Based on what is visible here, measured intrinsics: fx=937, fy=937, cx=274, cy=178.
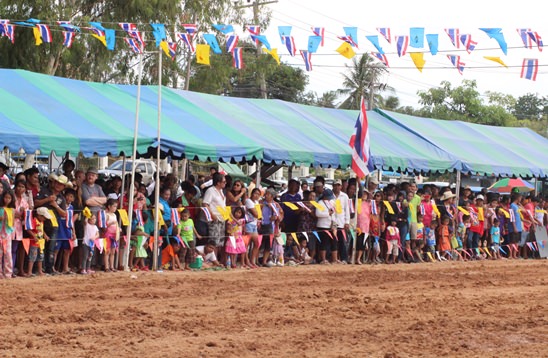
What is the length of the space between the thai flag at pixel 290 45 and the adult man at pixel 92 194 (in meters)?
5.51

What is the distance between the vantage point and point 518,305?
1268cm

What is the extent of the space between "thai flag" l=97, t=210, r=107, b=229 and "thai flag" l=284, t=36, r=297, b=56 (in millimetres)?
5877

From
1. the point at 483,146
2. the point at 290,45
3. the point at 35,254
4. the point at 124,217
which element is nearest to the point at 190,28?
the point at 290,45

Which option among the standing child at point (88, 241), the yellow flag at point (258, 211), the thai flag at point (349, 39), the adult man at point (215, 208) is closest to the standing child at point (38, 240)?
the standing child at point (88, 241)

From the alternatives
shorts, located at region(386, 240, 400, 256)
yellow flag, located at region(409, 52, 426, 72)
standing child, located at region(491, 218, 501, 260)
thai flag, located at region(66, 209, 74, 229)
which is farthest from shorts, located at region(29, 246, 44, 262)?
standing child, located at region(491, 218, 501, 260)

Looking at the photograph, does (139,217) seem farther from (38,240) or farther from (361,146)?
(361,146)

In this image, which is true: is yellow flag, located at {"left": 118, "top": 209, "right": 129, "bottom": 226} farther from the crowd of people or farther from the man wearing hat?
the man wearing hat

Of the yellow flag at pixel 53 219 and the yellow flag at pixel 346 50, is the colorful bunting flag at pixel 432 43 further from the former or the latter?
the yellow flag at pixel 53 219

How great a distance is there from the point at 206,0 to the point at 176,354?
28.9 meters

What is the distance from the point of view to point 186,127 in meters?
17.5

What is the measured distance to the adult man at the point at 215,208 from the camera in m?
17.0

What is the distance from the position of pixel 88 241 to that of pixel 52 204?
88 cm

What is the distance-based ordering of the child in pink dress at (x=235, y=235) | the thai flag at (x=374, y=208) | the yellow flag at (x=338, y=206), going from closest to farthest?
the child in pink dress at (x=235, y=235), the yellow flag at (x=338, y=206), the thai flag at (x=374, y=208)

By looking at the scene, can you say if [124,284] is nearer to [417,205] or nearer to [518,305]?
[518,305]
